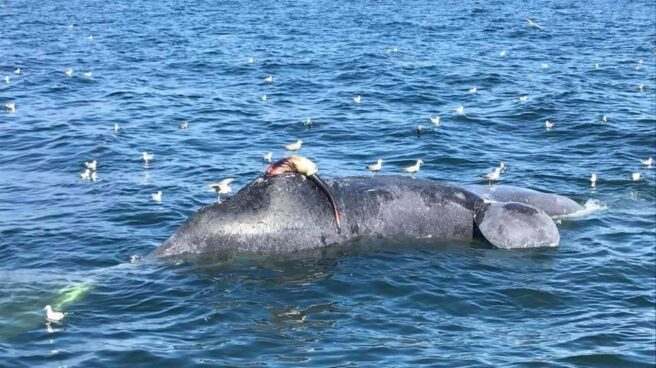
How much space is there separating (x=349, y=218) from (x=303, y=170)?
37.5 inches

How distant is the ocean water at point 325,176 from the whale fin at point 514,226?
0.24 meters

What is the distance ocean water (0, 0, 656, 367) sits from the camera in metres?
10.8

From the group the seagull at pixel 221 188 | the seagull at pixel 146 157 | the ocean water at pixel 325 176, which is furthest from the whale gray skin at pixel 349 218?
the seagull at pixel 146 157

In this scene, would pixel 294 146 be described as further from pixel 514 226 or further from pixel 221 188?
pixel 514 226

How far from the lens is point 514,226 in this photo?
1369cm

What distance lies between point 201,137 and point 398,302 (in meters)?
12.1

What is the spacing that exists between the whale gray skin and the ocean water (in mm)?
252

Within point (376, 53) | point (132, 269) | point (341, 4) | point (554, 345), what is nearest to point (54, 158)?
point (132, 269)

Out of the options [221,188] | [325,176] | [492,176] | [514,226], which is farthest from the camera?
[325,176]

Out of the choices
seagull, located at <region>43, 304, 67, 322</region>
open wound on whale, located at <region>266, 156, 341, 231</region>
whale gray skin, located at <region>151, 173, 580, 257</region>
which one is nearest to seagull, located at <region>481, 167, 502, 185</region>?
whale gray skin, located at <region>151, 173, 580, 257</region>

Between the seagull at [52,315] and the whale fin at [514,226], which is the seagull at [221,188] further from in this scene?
the seagull at [52,315]

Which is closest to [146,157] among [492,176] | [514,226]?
[492,176]

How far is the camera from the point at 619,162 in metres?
19.7

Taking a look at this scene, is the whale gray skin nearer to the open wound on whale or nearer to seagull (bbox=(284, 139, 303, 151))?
the open wound on whale
